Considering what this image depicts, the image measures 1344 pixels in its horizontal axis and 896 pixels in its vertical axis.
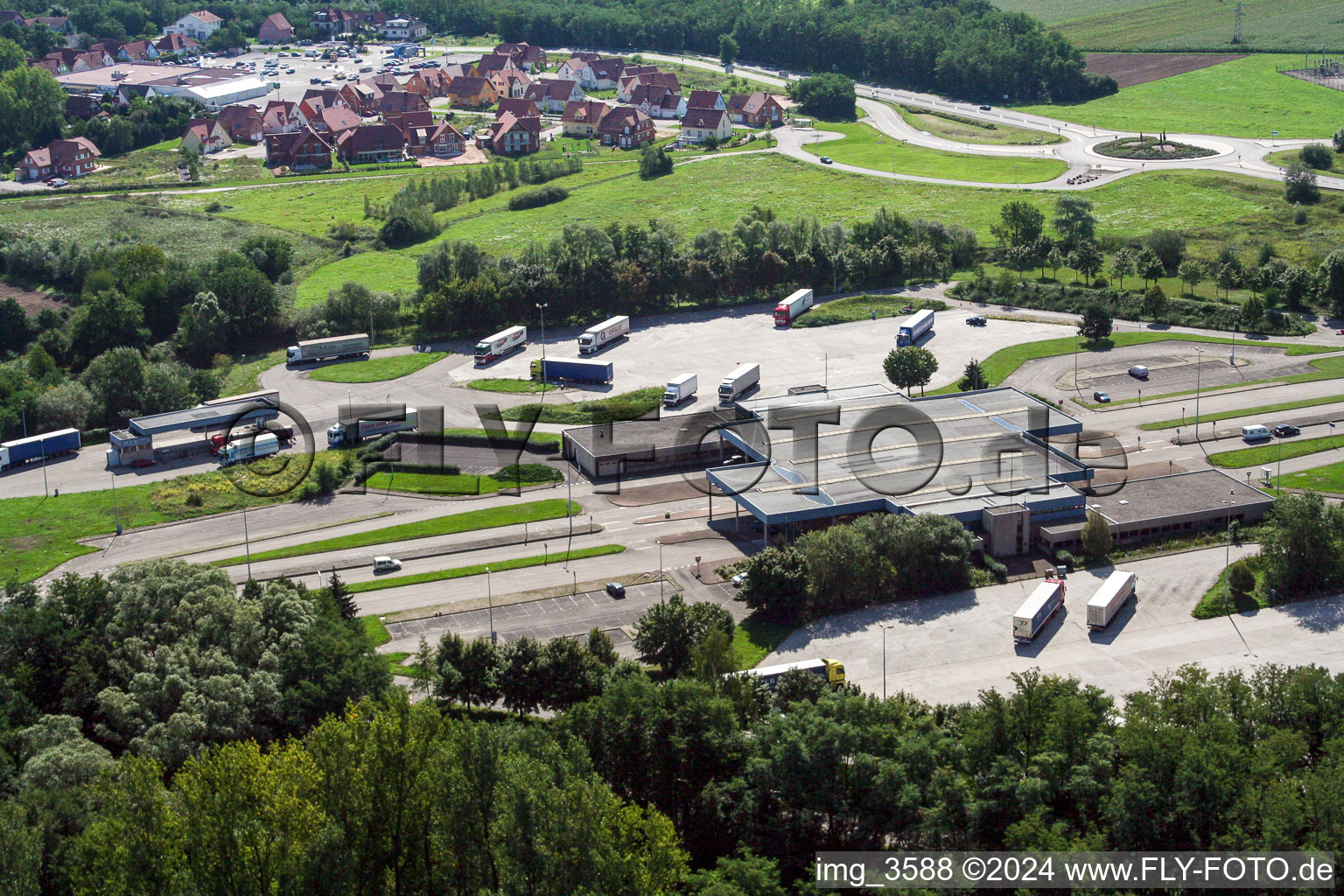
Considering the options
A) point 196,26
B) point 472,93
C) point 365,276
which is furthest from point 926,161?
point 196,26

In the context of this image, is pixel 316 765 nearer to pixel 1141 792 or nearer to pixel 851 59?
pixel 1141 792

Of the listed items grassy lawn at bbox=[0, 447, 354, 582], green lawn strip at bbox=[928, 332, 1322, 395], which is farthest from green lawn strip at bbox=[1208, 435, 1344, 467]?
grassy lawn at bbox=[0, 447, 354, 582]

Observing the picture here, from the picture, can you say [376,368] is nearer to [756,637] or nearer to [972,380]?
[972,380]

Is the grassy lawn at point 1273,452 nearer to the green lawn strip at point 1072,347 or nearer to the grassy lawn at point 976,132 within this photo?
the green lawn strip at point 1072,347

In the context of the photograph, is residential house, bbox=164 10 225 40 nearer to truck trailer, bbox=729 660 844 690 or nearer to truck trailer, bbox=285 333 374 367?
truck trailer, bbox=285 333 374 367

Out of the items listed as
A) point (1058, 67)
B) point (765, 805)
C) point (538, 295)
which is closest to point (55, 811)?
point (765, 805)

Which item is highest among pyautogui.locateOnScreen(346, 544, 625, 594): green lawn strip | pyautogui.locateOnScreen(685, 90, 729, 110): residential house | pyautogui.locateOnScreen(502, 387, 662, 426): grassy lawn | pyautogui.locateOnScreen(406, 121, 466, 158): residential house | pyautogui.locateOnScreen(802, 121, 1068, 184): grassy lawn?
pyautogui.locateOnScreen(685, 90, 729, 110): residential house

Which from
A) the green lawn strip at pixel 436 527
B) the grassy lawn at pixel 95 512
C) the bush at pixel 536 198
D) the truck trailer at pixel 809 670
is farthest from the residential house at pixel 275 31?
the truck trailer at pixel 809 670
